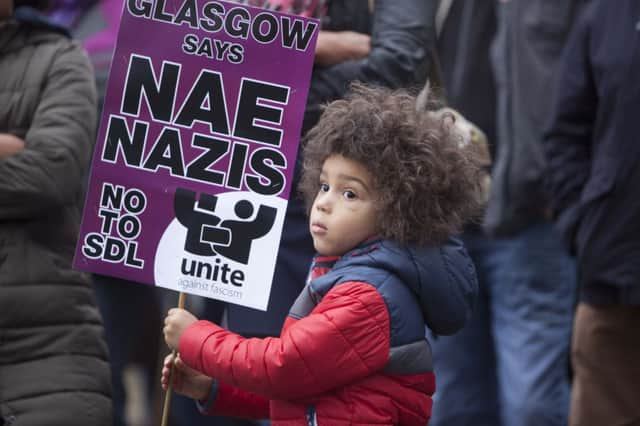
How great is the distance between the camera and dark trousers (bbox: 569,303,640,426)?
468cm

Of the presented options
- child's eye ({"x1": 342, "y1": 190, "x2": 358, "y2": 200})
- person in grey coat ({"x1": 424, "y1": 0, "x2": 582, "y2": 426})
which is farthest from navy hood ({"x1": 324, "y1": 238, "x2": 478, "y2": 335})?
person in grey coat ({"x1": 424, "y1": 0, "x2": 582, "y2": 426})

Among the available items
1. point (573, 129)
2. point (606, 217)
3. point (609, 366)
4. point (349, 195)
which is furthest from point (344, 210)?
point (573, 129)

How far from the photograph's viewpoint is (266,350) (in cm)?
322

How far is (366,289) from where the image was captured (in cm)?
324

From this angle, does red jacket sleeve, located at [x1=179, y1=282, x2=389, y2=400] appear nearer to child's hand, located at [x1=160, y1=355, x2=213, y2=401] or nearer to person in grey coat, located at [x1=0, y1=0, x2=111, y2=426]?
child's hand, located at [x1=160, y1=355, x2=213, y2=401]

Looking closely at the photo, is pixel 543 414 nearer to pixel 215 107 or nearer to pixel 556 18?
pixel 556 18

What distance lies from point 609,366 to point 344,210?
1784 mm

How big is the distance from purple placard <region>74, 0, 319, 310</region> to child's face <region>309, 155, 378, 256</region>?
0.42ft

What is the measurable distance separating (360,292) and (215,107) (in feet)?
2.21

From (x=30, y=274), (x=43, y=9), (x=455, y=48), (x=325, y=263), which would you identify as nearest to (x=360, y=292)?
(x=325, y=263)

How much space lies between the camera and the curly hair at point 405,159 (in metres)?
3.36

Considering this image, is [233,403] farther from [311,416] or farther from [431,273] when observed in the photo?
[431,273]

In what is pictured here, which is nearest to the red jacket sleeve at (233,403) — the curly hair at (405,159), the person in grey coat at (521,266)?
the curly hair at (405,159)

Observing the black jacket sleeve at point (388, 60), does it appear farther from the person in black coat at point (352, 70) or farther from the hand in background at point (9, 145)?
the hand in background at point (9, 145)
